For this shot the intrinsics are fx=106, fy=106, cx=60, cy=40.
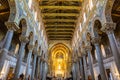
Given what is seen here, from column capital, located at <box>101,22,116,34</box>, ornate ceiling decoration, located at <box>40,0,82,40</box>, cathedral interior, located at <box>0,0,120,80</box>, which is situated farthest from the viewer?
ornate ceiling decoration, located at <box>40,0,82,40</box>

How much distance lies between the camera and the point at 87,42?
1509 cm

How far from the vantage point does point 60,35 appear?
30.9 meters

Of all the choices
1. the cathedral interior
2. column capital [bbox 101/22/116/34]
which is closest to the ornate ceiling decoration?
the cathedral interior

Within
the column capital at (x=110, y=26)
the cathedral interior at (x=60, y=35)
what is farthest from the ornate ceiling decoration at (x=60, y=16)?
the column capital at (x=110, y=26)

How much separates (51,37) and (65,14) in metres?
12.6

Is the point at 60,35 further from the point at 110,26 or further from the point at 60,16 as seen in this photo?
the point at 110,26

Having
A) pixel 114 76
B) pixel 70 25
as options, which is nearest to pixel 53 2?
pixel 70 25

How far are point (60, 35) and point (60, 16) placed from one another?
8294 millimetres

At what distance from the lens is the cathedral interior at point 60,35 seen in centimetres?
952

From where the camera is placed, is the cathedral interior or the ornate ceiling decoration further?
the ornate ceiling decoration

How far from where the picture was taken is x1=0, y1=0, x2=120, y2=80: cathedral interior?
9.52m

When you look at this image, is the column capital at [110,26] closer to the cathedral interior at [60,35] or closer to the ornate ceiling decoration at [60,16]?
the cathedral interior at [60,35]

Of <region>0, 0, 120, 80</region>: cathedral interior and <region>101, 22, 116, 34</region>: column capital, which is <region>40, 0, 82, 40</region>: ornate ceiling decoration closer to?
<region>0, 0, 120, 80</region>: cathedral interior

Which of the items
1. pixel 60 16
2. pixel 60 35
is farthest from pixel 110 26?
pixel 60 35
